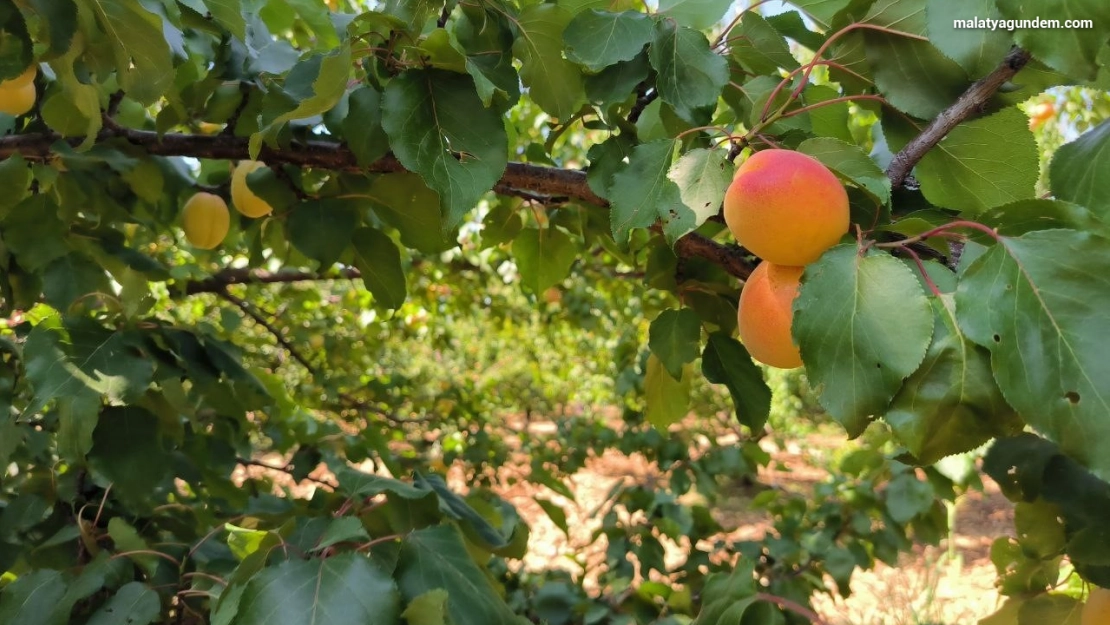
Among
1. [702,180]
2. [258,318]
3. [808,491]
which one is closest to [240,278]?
[258,318]

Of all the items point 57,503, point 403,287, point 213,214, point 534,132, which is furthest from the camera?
point 534,132

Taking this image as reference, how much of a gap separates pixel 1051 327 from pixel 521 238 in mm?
752

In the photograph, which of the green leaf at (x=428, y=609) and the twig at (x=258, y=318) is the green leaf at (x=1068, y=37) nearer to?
the green leaf at (x=428, y=609)

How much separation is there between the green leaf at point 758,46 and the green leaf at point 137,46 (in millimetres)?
552

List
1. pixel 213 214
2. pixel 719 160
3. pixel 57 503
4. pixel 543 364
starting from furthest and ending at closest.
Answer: pixel 543 364, pixel 213 214, pixel 57 503, pixel 719 160

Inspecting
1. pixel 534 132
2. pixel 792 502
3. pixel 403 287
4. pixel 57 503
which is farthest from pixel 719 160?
pixel 534 132

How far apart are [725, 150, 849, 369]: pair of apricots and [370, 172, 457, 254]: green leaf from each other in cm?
45

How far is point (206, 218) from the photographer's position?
1.28 meters

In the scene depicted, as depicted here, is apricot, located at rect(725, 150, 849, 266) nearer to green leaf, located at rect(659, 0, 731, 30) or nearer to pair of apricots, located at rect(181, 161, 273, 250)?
green leaf, located at rect(659, 0, 731, 30)

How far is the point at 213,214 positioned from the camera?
129cm

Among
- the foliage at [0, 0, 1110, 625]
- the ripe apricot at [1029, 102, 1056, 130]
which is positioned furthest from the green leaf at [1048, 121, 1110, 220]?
the ripe apricot at [1029, 102, 1056, 130]

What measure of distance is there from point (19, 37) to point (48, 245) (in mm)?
475

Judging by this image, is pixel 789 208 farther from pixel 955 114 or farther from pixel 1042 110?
pixel 1042 110

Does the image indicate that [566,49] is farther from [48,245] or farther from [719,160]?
[48,245]
